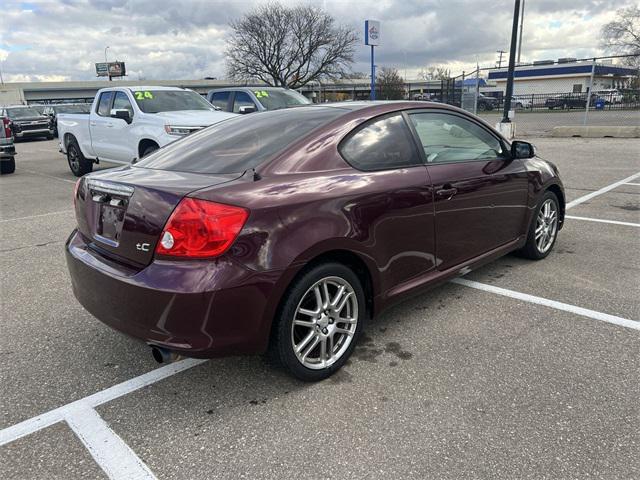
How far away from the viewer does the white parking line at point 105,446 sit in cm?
222

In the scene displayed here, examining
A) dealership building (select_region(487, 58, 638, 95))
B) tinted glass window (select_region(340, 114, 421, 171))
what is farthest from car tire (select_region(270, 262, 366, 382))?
dealership building (select_region(487, 58, 638, 95))

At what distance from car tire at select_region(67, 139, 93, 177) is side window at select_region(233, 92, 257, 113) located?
3.59m

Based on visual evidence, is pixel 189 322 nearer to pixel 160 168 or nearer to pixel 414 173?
pixel 160 168

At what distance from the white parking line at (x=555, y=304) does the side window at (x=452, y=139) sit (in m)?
1.07

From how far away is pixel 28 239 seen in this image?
6145 millimetres

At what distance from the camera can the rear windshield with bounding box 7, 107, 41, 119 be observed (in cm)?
2495

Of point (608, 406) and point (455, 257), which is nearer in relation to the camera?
point (608, 406)

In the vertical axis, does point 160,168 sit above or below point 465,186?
above

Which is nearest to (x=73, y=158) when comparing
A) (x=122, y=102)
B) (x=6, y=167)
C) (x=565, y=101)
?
(x=6, y=167)

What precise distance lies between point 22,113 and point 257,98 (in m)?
19.2

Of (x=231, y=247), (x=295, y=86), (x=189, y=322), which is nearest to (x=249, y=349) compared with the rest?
(x=189, y=322)

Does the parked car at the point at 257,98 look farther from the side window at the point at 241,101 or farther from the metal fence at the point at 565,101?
the metal fence at the point at 565,101

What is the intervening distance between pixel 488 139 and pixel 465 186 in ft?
2.55

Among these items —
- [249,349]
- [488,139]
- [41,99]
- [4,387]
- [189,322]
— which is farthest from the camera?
[41,99]
